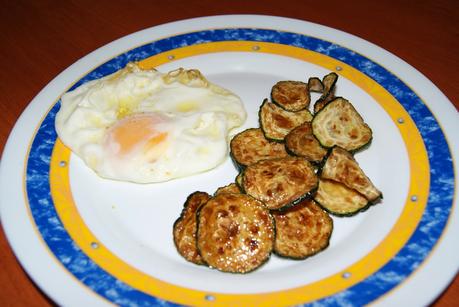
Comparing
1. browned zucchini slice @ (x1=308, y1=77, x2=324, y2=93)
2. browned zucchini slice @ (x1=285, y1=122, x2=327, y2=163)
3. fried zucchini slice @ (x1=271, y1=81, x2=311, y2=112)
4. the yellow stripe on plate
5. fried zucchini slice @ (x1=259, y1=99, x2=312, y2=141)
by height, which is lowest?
the yellow stripe on plate

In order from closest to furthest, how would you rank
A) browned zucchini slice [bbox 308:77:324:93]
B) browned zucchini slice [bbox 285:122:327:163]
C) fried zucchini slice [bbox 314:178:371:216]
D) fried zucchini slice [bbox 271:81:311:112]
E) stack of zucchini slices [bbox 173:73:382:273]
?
stack of zucchini slices [bbox 173:73:382:273], fried zucchini slice [bbox 314:178:371:216], browned zucchini slice [bbox 285:122:327:163], fried zucchini slice [bbox 271:81:311:112], browned zucchini slice [bbox 308:77:324:93]

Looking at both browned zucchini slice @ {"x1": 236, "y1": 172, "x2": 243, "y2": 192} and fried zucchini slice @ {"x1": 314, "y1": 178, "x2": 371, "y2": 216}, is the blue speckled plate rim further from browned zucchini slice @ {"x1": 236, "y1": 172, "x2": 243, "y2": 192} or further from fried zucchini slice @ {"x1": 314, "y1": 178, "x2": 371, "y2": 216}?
browned zucchini slice @ {"x1": 236, "y1": 172, "x2": 243, "y2": 192}

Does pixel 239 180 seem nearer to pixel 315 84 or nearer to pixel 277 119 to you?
pixel 277 119

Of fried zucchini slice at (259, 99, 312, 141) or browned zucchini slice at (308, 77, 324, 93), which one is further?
browned zucchini slice at (308, 77, 324, 93)

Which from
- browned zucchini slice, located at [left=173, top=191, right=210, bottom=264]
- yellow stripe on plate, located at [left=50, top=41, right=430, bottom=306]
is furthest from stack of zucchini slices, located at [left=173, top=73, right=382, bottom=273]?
yellow stripe on plate, located at [left=50, top=41, right=430, bottom=306]

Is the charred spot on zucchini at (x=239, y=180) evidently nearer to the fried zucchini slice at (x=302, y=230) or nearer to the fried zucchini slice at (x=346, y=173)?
the fried zucchini slice at (x=302, y=230)

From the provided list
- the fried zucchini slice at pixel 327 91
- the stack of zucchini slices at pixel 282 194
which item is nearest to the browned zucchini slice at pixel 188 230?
the stack of zucchini slices at pixel 282 194

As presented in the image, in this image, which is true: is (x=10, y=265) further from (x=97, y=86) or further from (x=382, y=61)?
(x=382, y=61)
